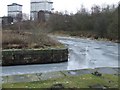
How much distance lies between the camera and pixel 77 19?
147 ft

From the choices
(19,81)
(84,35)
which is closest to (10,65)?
(19,81)

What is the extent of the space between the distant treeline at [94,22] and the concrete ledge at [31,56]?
1677 cm

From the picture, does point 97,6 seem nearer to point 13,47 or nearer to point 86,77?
point 13,47

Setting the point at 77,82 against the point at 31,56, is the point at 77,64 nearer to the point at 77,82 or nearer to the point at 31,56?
the point at 31,56

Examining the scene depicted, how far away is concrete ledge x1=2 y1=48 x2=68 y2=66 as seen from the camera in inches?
485

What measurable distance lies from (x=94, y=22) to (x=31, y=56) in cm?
2689

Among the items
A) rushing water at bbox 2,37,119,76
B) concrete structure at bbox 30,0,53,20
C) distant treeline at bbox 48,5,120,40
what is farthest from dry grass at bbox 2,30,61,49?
concrete structure at bbox 30,0,53,20

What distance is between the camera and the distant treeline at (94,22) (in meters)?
30.5

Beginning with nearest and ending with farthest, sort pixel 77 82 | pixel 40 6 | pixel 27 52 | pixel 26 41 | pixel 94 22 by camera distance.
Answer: pixel 77 82 < pixel 27 52 < pixel 26 41 < pixel 94 22 < pixel 40 6

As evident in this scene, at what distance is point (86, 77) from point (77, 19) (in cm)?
3698

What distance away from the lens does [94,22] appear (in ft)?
126

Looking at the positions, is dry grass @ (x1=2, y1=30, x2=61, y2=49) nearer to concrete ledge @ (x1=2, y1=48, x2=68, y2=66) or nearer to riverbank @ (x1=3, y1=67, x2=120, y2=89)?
concrete ledge @ (x1=2, y1=48, x2=68, y2=66)

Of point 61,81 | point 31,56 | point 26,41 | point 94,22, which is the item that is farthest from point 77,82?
point 94,22

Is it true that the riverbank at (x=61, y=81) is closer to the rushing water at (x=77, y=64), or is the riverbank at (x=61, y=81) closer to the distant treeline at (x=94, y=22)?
the rushing water at (x=77, y=64)
